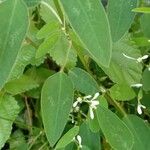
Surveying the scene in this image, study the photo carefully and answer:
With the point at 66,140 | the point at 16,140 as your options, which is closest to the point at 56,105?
the point at 66,140

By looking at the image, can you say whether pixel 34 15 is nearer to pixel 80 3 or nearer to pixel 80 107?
pixel 80 107

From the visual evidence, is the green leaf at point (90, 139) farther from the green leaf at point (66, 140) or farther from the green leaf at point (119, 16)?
the green leaf at point (119, 16)

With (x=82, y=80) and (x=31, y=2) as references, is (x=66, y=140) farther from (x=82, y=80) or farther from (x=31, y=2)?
(x=31, y=2)

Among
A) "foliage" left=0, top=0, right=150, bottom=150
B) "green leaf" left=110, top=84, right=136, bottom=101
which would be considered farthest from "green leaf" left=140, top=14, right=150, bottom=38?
"green leaf" left=110, top=84, right=136, bottom=101

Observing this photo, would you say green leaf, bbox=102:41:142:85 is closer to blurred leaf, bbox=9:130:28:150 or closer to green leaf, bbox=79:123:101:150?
green leaf, bbox=79:123:101:150

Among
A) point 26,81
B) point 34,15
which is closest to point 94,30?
point 26,81
